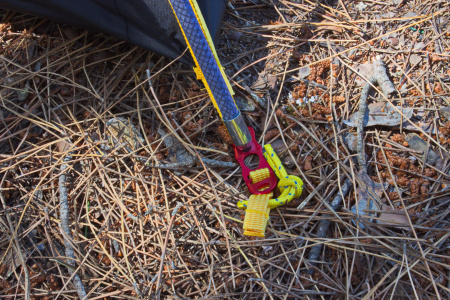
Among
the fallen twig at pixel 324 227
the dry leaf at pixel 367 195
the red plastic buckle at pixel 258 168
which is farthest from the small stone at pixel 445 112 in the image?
the red plastic buckle at pixel 258 168

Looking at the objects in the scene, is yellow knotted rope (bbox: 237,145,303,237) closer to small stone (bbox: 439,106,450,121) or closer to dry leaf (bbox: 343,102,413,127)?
dry leaf (bbox: 343,102,413,127)

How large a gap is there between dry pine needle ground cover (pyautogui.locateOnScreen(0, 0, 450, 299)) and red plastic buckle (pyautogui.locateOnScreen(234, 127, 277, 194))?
0.19 ft

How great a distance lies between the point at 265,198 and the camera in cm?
146

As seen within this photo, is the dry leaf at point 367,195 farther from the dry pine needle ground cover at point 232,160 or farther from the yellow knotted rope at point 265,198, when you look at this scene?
the yellow knotted rope at point 265,198

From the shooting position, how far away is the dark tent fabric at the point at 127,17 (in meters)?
1.60

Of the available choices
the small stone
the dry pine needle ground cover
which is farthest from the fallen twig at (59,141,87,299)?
the small stone

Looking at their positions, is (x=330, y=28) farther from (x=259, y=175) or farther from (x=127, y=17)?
(x=127, y=17)

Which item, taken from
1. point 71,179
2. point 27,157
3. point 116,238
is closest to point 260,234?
point 116,238

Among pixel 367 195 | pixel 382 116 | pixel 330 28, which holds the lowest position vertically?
pixel 367 195

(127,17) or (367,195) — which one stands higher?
(127,17)

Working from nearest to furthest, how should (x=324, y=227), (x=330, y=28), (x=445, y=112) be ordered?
(x=324, y=227) < (x=445, y=112) < (x=330, y=28)

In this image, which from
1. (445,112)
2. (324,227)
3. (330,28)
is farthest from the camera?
(330,28)

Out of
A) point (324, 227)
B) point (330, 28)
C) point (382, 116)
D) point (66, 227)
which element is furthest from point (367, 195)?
point (66, 227)

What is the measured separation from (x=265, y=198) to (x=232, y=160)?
0.95 ft
